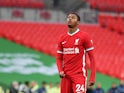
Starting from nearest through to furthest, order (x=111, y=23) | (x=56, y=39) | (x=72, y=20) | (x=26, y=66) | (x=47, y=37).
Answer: (x=72, y=20)
(x=26, y=66)
(x=56, y=39)
(x=47, y=37)
(x=111, y=23)

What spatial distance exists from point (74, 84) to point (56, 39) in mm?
14541

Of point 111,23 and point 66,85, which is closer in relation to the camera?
point 66,85

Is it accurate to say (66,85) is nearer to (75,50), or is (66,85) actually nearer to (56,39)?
(75,50)

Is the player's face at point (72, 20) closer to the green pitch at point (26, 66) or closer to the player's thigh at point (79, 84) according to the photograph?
the player's thigh at point (79, 84)

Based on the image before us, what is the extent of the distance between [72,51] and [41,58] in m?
13.2

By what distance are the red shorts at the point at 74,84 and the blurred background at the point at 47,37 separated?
27.9 feet

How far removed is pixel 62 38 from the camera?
6207mm

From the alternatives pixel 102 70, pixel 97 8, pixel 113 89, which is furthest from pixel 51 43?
pixel 113 89

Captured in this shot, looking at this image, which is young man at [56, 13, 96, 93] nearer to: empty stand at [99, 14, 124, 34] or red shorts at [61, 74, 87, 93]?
red shorts at [61, 74, 87, 93]

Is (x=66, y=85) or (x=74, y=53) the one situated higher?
(x=74, y=53)

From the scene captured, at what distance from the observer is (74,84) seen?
6.10m

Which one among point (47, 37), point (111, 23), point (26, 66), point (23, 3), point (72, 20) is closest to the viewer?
point (72, 20)

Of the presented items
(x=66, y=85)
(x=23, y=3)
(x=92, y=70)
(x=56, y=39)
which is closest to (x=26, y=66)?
(x=56, y=39)

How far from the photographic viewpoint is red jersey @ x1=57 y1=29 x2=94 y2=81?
6.12m
